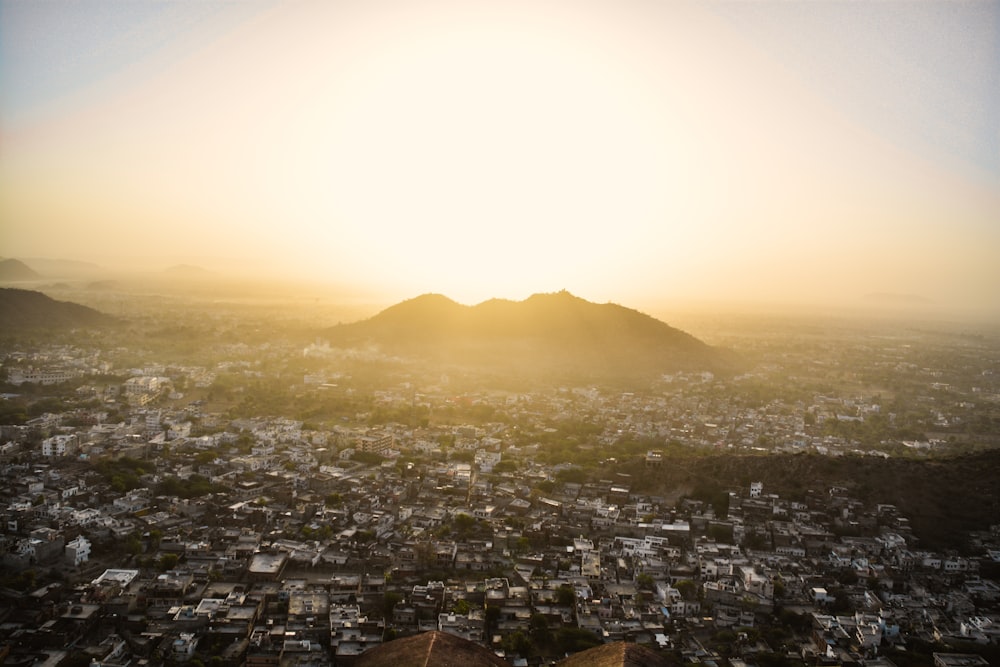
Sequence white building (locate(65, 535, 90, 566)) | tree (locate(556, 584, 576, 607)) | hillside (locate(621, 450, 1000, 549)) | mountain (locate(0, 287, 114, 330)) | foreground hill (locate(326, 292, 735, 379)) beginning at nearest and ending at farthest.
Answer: tree (locate(556, 584, 576, 607)) → white building (locate(65, 535, 90, 566)) → hillside (locate(621, 450, 1000, 549)) → mountain (locate(0, 287, 114, 330)) → foreground hill (locate(326, 292, 735, 379))

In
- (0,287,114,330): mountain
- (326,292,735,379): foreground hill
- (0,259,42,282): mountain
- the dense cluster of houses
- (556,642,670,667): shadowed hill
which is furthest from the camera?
(0,259,42,282): mountain

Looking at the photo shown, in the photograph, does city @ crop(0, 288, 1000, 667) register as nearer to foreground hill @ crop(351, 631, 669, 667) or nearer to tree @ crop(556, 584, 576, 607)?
tree @ crop(556, 584, 576, 607)

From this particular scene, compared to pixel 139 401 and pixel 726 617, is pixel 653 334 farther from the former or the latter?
pixel 726 617

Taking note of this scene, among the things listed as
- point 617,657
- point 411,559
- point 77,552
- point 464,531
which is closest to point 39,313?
point 77,552

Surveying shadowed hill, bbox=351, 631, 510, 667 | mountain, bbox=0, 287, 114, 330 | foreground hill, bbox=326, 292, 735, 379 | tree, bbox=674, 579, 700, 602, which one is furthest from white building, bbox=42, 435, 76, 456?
mountain, bbox=0, 287, 114, 330

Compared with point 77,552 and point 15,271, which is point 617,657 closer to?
point 77,552

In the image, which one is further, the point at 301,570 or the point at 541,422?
the point at 541,422

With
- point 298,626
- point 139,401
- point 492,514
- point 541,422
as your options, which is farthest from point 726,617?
point 139,401
